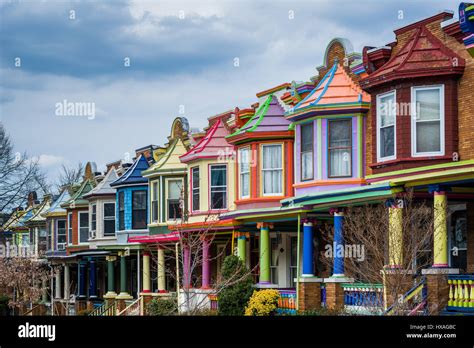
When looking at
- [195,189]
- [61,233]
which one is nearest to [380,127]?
[195,189]

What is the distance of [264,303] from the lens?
1142 inches

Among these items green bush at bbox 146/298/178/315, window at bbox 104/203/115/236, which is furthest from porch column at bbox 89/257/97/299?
green bush at bbox 146/298/178/315

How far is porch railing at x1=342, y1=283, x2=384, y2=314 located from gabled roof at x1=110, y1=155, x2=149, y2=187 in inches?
755

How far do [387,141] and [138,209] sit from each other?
845 inches

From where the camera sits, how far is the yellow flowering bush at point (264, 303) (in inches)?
1137

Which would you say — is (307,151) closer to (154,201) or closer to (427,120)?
(427,120)

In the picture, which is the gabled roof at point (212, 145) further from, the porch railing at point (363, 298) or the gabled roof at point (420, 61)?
the gabled roof at point (420, 61)

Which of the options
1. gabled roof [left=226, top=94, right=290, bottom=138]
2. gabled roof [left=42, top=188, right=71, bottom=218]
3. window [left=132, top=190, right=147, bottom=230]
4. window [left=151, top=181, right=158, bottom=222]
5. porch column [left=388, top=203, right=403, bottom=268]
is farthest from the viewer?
gabled roof [left=42, top=188, right=71, bottom=218]

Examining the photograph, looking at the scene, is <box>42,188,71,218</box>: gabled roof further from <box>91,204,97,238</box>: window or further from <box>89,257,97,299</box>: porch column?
<box>91,204,97,238</box>: window

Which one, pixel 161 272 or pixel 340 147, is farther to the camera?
pixel 161 272

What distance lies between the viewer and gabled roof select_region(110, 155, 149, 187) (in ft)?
144

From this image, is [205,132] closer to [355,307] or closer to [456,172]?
[355,307]

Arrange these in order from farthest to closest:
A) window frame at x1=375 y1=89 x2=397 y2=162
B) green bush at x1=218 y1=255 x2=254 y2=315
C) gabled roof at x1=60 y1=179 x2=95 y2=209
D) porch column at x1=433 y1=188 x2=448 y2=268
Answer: gabled roof at x1=60 y1=179 x2=95 y2=209 < green bush at x1=218 y1=255 x2=254 y2=315 < window frame at x1=375 y1=89 x2=397 y2=162 < porch column at x1=433 y1=188 x2=448 y2=268
